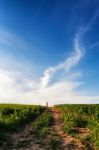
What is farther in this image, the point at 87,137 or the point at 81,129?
the point at 81,129

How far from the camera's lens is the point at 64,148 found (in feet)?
48.9

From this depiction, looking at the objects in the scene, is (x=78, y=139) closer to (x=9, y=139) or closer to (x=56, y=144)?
(x=56, y=144)

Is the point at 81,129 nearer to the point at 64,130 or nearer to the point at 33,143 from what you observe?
the point at 64,130

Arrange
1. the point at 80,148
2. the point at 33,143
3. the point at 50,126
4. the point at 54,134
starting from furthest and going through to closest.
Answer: the point at 50,126 < the point at 54,134 < the point at 33,143 < the point at 80,148

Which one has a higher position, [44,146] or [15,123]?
[15,123]

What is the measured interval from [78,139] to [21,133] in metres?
4.29

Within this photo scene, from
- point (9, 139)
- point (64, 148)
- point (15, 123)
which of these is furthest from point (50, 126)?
point (64, 148)

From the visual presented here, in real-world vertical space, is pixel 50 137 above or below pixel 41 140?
above

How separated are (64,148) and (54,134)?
115 inches

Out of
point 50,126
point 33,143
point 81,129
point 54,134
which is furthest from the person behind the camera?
point 50,126

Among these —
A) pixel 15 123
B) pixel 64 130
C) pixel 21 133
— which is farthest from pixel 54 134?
pixel 15 123

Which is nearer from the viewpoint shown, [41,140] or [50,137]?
[41,140]

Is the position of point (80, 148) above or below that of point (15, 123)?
below

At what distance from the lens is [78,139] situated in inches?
636
